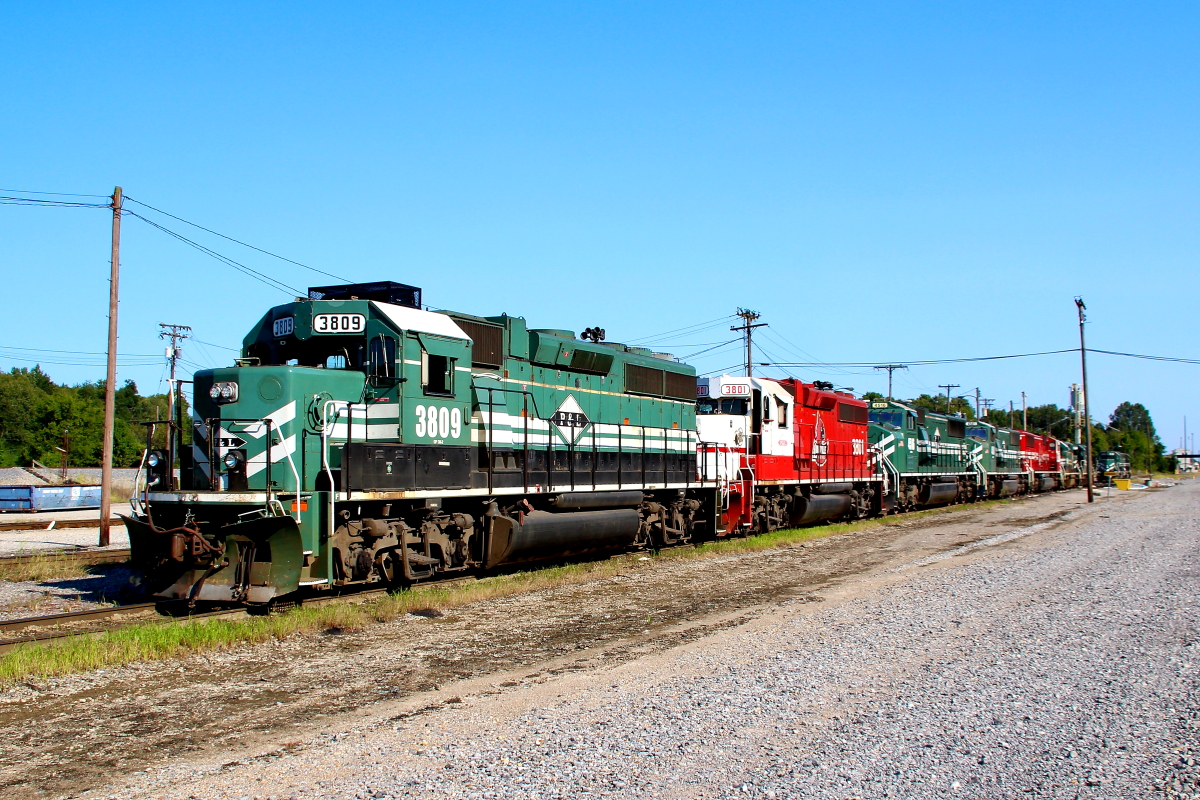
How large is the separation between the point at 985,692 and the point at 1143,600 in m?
5.20

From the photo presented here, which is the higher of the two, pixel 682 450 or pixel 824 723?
pixel 682 450

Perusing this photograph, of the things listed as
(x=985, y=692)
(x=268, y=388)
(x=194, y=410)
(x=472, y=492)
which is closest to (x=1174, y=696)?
(x=985, y=692)

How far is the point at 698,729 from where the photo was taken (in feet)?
17.0

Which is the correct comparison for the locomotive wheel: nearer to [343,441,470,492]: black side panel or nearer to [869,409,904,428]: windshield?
[343,441,470,492]: black side panel

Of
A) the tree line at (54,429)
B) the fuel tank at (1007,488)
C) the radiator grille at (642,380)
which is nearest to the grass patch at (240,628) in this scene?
the radiator grille at (642,380)

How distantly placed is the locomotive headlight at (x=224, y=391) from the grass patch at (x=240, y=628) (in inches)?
90.7

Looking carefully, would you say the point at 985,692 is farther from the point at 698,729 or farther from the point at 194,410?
the point at 194,410

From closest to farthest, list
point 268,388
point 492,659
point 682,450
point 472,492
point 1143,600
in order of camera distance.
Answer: point 492,659 < point 268,388 < point 1143,600 < point 472,492 < point 682,450

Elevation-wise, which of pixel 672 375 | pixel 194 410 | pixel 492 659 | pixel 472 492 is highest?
pixel 672 375

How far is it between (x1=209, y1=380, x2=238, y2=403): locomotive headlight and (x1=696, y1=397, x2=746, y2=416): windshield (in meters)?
11.0

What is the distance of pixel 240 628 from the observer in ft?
25.8

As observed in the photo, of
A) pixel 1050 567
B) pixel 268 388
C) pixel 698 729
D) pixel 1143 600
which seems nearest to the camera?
pixel 698 729

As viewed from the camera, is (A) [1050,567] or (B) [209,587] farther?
(A) [1050,567]

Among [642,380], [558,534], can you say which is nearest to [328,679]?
[558,534]
